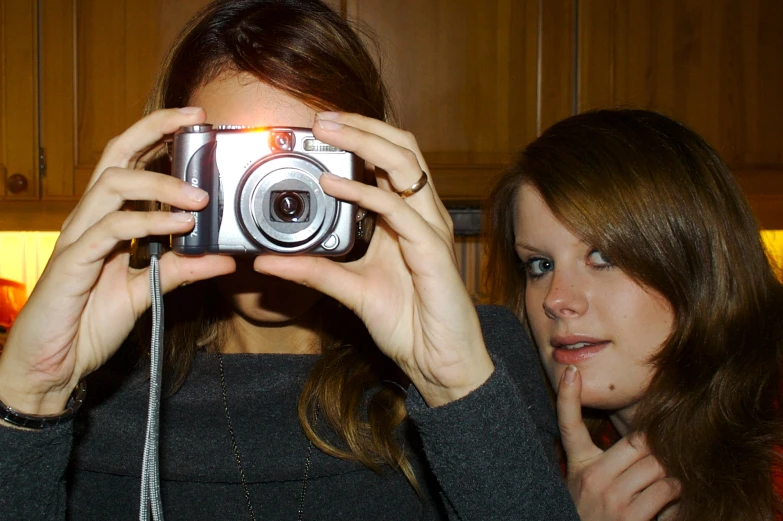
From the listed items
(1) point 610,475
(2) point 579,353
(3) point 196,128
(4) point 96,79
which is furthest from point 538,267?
(4) point 96,79

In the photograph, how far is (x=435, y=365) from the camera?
70 cm

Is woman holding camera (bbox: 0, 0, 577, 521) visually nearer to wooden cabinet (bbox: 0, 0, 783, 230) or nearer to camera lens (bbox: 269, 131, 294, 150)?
camera lens (bbox: 269, 131, 294, 150)

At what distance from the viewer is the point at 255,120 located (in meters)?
0.80

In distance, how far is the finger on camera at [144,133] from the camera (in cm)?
69

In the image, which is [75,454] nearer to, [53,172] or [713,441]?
[713,441]

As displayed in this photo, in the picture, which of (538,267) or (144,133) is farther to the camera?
(538,267)

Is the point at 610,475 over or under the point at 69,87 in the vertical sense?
under

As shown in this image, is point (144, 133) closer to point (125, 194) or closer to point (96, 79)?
point (125, 194)

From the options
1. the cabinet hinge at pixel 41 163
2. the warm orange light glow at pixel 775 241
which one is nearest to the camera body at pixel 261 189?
the cabinet hinge at pixel 41 163

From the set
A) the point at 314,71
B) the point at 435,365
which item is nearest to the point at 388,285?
the point at 435,365

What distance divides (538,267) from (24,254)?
1358mm

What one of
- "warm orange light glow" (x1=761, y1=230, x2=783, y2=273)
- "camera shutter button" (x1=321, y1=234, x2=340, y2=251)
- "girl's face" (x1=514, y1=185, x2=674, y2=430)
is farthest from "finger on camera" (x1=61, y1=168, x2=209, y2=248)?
"warm orange light glow" (x1=761, y1=230, x2=783, y2=273)

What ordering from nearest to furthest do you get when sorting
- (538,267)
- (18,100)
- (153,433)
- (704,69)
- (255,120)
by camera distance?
(153,433) → (255,120) → (538,267) → (18,100) → (704,69)

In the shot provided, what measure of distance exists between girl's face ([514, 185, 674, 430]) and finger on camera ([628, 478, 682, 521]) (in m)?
0.11
